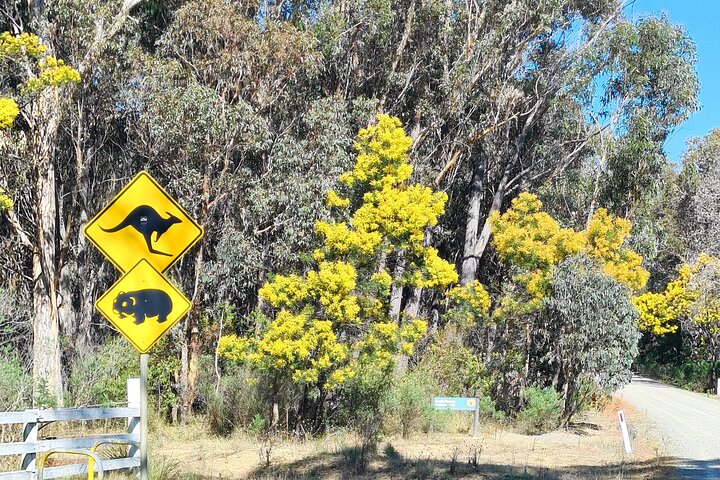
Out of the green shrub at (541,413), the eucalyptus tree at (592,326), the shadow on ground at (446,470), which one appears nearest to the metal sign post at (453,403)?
the green shrub at (541,413)

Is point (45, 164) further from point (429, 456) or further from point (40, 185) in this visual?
point (429, 456)

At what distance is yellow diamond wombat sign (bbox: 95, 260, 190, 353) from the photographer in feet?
22.0

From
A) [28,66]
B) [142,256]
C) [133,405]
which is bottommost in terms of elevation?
[133,405]

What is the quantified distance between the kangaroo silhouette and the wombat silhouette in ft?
1.25

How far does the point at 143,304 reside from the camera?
6.80m

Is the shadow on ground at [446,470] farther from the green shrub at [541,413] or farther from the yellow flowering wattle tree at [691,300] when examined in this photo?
the yellow flowering wattle tree at [691,300]

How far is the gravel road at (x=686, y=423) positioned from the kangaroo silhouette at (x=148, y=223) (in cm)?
1017

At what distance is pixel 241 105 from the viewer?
73.9ft

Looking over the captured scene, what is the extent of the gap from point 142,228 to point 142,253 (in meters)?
0.22

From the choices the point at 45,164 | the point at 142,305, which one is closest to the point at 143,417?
the point at 142,305

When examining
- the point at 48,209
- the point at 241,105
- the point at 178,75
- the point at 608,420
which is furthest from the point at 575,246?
the point at 48,209

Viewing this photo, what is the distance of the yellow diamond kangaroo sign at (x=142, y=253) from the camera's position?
6.72 metres

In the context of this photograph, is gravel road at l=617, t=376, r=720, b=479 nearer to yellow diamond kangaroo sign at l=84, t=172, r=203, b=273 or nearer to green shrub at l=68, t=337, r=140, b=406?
yellow diamond kangaroo sign at l=84, t=172, r=203, b=273

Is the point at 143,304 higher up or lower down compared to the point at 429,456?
higher up
